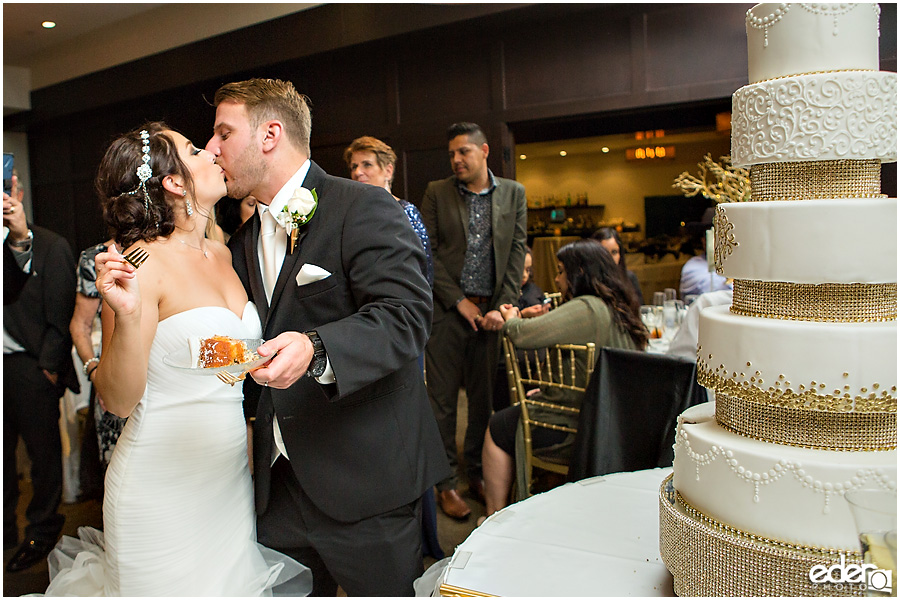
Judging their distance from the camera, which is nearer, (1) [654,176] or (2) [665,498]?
(2) [665,498]

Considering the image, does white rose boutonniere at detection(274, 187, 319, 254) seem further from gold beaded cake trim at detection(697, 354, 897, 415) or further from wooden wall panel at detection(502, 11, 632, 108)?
wooden wall panel at detection(502, 11, 632, 108)

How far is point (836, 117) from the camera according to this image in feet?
3.04

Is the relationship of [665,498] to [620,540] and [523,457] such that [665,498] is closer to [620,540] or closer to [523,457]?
[620,540]

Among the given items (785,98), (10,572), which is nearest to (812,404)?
(785,98)

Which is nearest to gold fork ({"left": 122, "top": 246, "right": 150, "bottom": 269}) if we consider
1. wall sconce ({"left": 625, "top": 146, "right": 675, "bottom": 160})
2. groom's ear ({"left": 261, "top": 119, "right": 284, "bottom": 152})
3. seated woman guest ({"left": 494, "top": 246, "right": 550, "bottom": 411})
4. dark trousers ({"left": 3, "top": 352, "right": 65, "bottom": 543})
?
groom's ear ({"left": 261, "top": 119, "right": 284, "bottom": 152})

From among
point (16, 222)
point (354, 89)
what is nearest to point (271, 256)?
point (16, 222)

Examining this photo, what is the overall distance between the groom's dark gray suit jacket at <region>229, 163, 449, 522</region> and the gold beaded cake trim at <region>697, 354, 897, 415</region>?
709 mm

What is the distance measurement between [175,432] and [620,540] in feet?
3.19

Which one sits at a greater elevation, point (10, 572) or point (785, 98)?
point (785, 98)

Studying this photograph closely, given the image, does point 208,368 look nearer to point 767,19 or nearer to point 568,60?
point 767,19

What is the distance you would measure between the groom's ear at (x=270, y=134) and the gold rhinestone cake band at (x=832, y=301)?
111 cm

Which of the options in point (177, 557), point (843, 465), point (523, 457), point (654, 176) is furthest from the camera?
point (654, 176)

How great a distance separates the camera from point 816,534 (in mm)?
906

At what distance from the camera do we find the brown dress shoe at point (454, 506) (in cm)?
317
